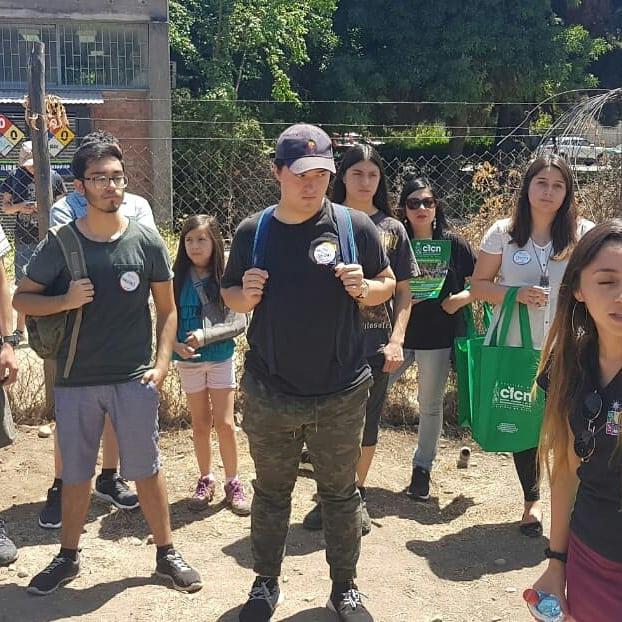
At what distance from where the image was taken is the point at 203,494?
443 cm

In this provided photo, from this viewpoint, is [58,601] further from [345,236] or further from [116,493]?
[345,236]

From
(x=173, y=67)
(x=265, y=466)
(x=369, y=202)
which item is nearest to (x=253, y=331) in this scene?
(x=265, y=466)

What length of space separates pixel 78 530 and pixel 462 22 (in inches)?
712

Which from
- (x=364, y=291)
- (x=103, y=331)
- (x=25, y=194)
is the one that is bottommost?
(x=103, y=331)

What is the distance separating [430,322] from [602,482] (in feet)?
7.95

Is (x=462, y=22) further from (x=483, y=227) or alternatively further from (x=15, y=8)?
(x=483, y=227)

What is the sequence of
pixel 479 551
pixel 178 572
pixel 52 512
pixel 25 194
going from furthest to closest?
pixel 25 194, pixel 52 512, pixel 479 551, pixel 178 572

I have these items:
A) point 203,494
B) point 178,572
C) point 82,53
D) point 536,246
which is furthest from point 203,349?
point 82,53

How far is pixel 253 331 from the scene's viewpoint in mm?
3160

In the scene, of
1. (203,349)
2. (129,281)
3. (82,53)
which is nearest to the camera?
(129,281)

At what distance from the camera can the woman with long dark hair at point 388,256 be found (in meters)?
3.85

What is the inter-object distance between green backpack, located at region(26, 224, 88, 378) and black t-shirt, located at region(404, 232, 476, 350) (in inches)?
73.9

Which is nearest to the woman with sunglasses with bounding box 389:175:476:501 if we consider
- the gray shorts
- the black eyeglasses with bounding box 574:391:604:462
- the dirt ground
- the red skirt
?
the dirt ground

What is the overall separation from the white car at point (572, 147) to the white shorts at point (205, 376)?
3413mm
